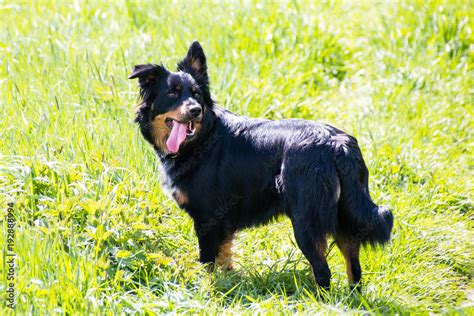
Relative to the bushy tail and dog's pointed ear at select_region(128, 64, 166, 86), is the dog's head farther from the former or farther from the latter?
the bushy tail

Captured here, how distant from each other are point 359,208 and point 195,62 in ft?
5.77

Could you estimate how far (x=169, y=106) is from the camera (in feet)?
15.0

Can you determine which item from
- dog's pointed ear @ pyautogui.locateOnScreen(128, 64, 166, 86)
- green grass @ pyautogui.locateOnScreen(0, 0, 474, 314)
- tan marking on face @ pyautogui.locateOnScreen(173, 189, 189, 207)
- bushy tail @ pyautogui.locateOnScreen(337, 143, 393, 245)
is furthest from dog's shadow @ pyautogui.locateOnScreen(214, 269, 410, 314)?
dog's pointed ear @ pyautogui.locateOnScreen(128, 64, 166, 86)

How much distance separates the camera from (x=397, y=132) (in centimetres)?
637

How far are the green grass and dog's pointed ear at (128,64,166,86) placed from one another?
74 cm

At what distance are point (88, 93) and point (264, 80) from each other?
6.35ft

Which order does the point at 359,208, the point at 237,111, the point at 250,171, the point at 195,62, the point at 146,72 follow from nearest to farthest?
1. the point at 359,208
2. the point at 250,171
3. the point at 146,72
4. the point at 195,62
5. the point at 237,111

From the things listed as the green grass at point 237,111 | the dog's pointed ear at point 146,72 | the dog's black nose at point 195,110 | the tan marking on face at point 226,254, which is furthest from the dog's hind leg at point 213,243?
the dog's pointed ear at point 146,72

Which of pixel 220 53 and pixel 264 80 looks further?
pixel 220 53

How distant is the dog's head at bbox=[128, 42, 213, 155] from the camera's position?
4.51 metres

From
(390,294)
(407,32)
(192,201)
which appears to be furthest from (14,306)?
(407,32)

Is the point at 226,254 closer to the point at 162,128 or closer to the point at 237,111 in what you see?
the point at 162,128

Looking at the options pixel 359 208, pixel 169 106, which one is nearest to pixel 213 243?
pixel 169 106

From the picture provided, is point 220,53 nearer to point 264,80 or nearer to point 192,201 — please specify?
point 264,80
